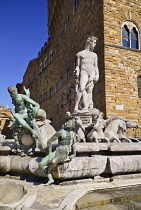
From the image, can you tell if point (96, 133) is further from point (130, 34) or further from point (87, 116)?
point (130, 34)

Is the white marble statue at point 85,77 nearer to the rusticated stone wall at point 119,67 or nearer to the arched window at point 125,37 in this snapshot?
the rusticated stone wall at point 119,67

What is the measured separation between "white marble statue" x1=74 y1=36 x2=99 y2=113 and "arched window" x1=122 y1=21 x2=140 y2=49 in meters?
6.01

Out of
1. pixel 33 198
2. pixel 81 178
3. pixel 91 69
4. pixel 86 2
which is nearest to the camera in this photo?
pixel 33 198

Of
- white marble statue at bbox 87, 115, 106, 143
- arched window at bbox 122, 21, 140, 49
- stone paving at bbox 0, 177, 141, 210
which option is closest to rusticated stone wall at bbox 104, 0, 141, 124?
arched window at bbox 122, 21, 140, 49

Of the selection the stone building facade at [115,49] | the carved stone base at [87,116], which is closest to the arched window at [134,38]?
the stone building facade at [115,49]

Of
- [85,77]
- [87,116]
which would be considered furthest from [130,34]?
[87,116]

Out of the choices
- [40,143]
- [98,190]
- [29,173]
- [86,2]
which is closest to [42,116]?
[40,143]

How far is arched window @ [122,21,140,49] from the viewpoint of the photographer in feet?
39.1

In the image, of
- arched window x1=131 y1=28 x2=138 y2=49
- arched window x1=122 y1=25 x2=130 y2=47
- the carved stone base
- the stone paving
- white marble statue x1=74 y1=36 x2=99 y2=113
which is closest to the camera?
the stone paving

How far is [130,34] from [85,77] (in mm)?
7117

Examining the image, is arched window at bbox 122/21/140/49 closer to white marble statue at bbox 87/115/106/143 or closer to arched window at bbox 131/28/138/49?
arched window at bbox 131/28/138/49

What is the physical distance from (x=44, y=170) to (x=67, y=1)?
18.3 metres

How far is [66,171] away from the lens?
3.05 meters

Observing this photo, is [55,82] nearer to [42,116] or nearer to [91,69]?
[91,69]
